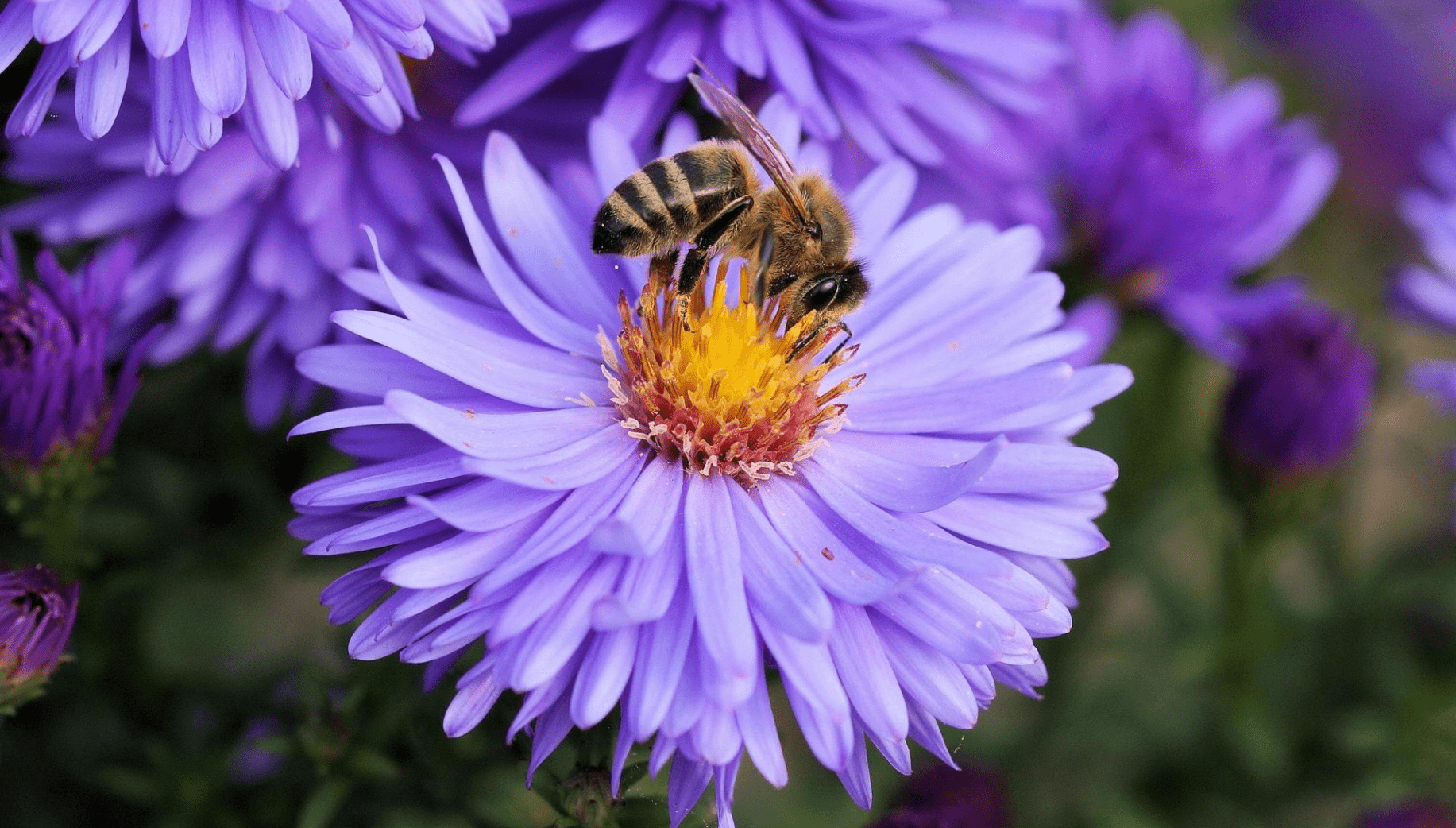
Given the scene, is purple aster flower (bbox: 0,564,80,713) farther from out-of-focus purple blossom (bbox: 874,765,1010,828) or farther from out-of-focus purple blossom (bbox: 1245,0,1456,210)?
out-of-focus purple blossom (bbox: 1245,0,1456,210)

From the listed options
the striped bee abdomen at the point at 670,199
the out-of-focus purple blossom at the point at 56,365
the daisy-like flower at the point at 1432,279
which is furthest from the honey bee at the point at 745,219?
the daisy-like flower at the point at 1432,279

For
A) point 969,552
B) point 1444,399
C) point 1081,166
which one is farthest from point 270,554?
point 1444,399

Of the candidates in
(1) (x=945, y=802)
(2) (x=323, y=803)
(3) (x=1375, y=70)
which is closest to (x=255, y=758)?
(2) (x=323, y=803)

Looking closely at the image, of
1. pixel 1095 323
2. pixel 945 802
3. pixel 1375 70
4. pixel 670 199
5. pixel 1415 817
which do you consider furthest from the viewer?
pixel 1375 70

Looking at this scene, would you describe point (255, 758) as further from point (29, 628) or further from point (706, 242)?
point (706, 242)

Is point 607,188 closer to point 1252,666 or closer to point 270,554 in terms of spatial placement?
point 270,554

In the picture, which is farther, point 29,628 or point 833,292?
point 833,292

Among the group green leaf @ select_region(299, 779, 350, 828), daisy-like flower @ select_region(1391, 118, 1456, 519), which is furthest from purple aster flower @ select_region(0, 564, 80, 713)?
daisy-like flower @ select_region(1391, 118, 1456, 519)
